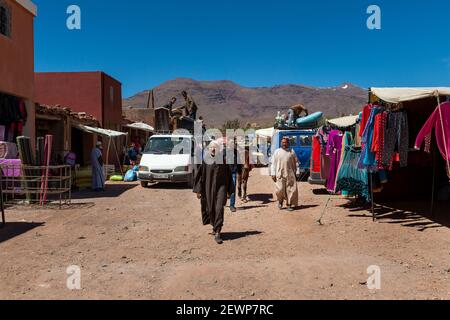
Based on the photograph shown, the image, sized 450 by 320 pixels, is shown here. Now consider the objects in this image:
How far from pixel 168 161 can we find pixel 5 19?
640cm

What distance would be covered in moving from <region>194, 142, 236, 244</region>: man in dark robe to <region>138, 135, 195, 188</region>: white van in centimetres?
752

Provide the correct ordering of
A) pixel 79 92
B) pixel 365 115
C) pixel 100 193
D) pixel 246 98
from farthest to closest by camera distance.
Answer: pixel 246 98, pixel 79 92, pixel 100 193, pixel 365 115

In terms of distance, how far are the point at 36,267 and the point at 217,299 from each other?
253 cm

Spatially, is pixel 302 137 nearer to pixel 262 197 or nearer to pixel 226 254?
pixel 262 197

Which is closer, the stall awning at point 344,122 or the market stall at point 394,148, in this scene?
the market stall at point 394,148

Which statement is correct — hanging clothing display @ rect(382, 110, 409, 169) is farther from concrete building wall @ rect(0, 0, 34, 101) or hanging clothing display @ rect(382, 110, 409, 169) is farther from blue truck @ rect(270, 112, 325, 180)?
concrete building wall @ rect(0, 0, 34, 101)

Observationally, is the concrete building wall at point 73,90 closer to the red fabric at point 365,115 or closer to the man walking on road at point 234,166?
the man walking on road at point 234,166

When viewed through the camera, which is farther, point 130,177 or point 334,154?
point 130,177

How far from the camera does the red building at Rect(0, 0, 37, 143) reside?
12.0m

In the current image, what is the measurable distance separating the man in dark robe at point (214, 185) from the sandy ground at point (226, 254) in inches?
14.9

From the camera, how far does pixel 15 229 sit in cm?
778

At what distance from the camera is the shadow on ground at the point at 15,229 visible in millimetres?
7204

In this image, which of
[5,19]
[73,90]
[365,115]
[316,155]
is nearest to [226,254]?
[365,115]

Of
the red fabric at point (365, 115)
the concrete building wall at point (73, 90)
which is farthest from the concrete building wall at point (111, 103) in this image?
the red fabric at point (365, 115)
